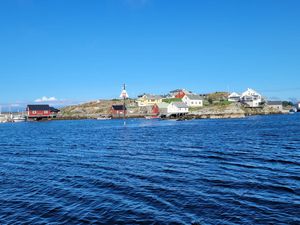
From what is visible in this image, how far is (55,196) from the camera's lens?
15.7m

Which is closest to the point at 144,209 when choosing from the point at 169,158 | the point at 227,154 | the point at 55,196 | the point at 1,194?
the point at 55,196

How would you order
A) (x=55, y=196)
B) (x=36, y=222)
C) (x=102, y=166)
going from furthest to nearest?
(x=102, y=166) < (x=55, y=196) < (x=36, y=222)

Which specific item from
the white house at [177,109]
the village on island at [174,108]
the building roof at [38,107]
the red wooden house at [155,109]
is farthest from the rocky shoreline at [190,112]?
the building roof at [38,107]

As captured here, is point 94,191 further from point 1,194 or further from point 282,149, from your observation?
point 282,149

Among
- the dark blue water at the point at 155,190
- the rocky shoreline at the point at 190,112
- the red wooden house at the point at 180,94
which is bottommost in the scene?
the dark blue water at the point at 155,190

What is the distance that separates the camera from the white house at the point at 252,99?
150 meters

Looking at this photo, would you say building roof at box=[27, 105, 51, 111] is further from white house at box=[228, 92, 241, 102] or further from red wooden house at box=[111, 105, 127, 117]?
white house at box=[228, 92, 241, 102]

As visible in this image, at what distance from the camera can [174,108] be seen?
133 metres

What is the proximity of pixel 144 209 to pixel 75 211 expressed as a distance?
110 inches

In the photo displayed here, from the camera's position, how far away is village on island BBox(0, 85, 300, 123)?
13041cm

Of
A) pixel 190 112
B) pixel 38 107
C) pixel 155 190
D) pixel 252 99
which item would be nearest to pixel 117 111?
pixel 38 107

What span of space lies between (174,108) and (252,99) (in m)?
41.7

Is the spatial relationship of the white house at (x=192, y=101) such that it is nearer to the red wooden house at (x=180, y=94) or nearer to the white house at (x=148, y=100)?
the red wooden house at (x=180, y=94)

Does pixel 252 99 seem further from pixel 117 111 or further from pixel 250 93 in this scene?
pixel 117 111
